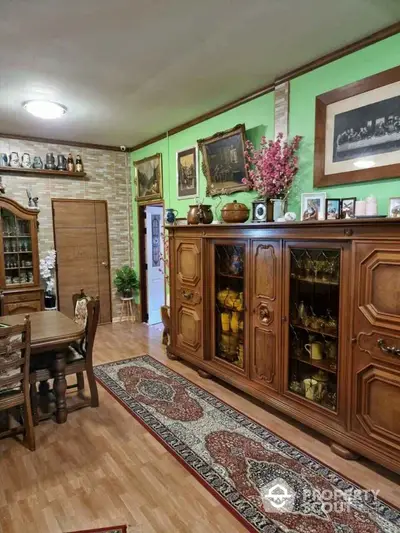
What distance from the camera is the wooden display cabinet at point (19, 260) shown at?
15.3 ft

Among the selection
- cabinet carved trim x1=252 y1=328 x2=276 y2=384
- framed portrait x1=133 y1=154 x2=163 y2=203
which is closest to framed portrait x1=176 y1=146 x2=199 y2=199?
framed portrait x1=133 y1=154 x2=163 y2=203

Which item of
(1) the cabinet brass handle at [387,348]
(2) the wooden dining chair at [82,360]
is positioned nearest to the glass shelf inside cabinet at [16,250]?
(2) the wooden dining chair at [82,360]

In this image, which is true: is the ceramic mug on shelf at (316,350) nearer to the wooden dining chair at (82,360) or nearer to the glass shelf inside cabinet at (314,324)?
the glass shelf inside cabinet at (314,324)

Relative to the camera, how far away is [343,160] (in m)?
2.69

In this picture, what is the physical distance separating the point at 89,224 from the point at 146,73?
3.08 meters

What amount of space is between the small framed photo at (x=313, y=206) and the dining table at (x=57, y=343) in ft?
6.72

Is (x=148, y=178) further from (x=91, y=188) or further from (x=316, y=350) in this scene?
(x=316, y=350)

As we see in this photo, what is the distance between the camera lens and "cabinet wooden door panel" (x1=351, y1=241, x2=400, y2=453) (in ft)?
6.66

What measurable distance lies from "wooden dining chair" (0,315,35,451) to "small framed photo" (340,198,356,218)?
236 centimetres

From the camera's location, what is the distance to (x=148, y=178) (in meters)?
5.37

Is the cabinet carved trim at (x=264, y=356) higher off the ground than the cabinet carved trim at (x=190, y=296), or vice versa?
the cabinet carved trim at (x=190, y=296)

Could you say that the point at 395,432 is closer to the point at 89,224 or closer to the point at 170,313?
the point at 170,313

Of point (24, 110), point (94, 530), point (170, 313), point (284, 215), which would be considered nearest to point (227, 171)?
point (284, 215)

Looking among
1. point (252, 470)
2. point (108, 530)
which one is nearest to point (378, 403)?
point (252, 470)
